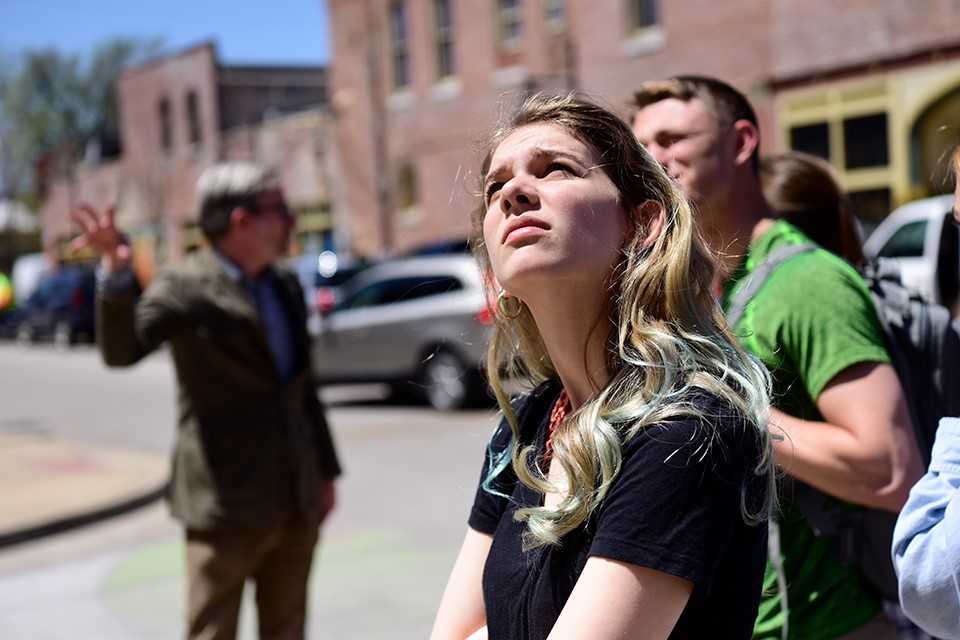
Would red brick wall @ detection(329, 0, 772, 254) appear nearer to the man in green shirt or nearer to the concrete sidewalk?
the concrete sidewalk

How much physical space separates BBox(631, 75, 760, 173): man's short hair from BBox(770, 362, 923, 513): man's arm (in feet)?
2.28

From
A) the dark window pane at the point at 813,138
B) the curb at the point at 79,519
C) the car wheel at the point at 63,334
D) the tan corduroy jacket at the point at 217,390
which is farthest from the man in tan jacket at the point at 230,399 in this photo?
the car wheel at the point at 63,334

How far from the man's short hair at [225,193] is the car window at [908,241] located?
9.29 metres

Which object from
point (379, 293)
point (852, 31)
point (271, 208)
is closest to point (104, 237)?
point (271, 208)

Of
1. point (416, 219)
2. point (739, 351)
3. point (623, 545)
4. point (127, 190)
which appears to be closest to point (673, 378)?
point (739, 351)

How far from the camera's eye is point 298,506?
3.93 meters

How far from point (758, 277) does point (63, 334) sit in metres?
27.2

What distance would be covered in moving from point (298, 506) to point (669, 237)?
246 centimetres

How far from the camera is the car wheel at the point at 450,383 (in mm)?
13016

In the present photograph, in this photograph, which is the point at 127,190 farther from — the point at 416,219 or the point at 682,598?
the point at 682,598

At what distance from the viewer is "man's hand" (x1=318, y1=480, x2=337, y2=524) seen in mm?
4109

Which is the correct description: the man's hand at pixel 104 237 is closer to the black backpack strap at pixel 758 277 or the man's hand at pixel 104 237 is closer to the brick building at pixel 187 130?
the black backpack strap at pixel 758 277

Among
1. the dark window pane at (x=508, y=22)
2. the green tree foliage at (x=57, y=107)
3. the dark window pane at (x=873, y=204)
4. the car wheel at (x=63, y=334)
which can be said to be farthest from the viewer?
the green tree foliage at (x=57, y=107)

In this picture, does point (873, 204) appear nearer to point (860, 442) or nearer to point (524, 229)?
point (860, 442)
